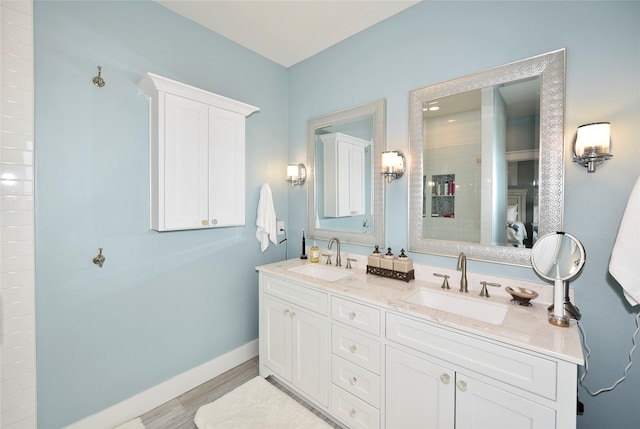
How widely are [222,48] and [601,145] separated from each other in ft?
8.88

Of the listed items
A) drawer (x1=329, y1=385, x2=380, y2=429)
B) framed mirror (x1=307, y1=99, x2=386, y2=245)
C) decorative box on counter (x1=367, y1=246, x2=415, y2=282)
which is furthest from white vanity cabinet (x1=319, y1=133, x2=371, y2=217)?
drawer (x1=329, y1=385, x2=380, y2=429)

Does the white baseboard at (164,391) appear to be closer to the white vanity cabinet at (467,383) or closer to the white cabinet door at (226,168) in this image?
the white cabinet door at (226,168)

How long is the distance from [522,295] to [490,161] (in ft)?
2.61

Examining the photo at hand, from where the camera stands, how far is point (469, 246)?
177 cm

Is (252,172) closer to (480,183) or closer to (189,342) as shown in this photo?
(189,342)

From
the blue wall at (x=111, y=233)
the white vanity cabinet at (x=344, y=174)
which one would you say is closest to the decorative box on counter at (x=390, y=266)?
the white vanity cabinet at (x=344, y=174)

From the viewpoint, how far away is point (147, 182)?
1.96 meters

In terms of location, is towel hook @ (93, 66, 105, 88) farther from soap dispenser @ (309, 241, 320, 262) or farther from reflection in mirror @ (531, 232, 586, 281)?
reflection in mirror @ (531, 232, 586, 281)

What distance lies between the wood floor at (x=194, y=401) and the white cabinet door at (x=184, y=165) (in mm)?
1323

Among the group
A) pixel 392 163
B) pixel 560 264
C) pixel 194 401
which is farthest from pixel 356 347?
pixel 194 401

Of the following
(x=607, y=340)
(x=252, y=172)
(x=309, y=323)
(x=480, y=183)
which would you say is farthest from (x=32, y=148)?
(x=607, y=340)

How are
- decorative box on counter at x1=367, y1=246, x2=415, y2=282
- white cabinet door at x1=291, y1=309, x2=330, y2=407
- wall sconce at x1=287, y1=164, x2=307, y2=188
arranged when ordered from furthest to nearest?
wall sconce at x1=287, y1=164, x2=307, y2=188
decorative box on counter at x1=367, y1=246, x2=415, y2=282
white cabinet door at x1=291, y1=309, x2=330, y2=407

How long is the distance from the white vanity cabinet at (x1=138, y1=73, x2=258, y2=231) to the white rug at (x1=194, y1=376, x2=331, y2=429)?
128cm

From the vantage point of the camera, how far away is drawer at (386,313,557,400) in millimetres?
1077
